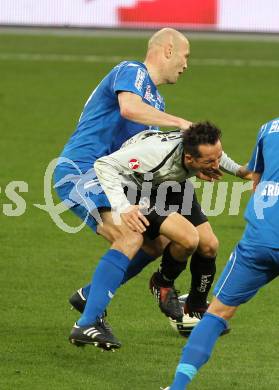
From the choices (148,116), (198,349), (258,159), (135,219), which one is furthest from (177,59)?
(198,349)

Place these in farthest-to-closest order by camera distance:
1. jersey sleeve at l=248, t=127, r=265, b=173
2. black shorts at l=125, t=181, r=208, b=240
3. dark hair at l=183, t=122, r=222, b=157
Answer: black shorts at l=125, t=181, r=208, b=240
dark hair at l=183, t=122, r=222, b=157
jersey sleeve at l=248, t=127, r=265, b=173

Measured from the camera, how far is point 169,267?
8.60m

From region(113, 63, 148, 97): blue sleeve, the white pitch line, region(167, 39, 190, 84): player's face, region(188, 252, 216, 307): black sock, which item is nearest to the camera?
region(113, 63, 148, 97): blue sleeve

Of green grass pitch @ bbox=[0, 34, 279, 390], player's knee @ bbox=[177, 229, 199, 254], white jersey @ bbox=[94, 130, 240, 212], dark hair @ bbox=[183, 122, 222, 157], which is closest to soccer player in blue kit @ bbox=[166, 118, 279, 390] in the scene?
green grass pitch @ bbox=[0, 34, 279, 390]

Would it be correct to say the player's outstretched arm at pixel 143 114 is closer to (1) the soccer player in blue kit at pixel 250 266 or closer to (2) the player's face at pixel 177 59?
(2) the player's face at pixel 177 59

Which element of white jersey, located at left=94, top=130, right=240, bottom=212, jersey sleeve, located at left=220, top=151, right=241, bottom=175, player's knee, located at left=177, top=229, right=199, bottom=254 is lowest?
player's knee, located at left=177, top=229, right=199, bottom=254

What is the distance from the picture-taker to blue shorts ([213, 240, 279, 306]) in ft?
21.3

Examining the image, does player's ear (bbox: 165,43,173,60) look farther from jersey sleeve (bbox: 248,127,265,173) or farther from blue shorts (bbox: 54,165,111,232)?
jersey sleeve (bbox: 248,127,265,173)

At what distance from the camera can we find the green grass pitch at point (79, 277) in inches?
292

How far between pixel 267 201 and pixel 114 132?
6.92 feet

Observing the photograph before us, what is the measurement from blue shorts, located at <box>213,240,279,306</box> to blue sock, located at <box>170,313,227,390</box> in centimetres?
14

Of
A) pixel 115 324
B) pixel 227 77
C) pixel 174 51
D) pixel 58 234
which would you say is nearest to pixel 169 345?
pixel 115 324

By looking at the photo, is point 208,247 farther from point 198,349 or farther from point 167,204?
point 198,349

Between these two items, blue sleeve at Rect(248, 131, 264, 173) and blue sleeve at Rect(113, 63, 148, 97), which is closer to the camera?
blue sleeve at Rect(248, 131, 264, 173)
